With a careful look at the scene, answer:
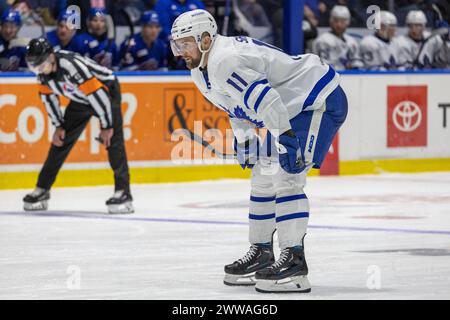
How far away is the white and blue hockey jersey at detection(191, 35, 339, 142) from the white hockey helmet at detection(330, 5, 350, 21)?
9.52 metres

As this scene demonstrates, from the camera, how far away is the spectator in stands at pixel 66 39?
47.0 feet

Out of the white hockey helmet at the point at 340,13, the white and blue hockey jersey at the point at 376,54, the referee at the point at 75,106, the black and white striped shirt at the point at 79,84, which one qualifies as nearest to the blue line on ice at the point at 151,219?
the referee at the point at 75,106

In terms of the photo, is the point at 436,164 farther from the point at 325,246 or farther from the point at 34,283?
the point at 34,283

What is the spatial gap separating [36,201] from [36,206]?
43 millimetres

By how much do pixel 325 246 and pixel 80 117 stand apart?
3.48m

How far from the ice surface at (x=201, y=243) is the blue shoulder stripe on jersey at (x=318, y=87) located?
987 mm

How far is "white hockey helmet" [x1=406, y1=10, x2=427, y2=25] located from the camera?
1730 cm

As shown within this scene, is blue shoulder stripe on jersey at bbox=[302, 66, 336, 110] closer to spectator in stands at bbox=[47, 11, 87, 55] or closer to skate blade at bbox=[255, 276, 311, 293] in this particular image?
skate blade at bbox=[255, 276, 311, 293]

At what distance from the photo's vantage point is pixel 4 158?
44.2ft

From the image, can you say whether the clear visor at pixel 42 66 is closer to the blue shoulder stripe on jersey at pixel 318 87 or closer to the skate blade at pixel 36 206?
the skate blade at pixel 36 206

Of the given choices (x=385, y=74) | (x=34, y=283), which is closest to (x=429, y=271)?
(x=34, y=283)

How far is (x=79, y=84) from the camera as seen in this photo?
11.4m

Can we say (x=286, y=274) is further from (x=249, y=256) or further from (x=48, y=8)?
(x=48, y=8)

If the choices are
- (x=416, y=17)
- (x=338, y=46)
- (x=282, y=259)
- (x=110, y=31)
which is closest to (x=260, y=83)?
(x=282, y=259)
